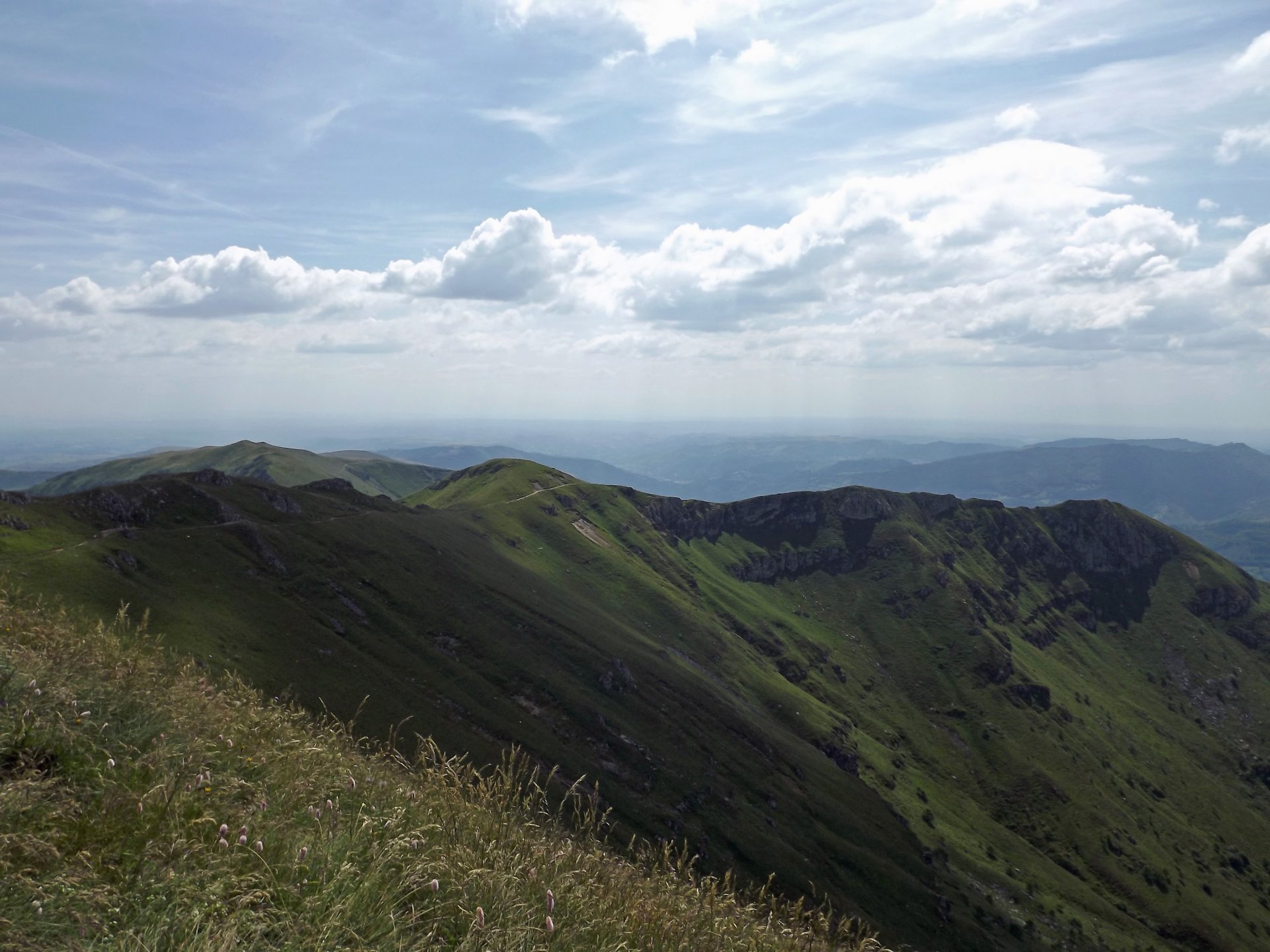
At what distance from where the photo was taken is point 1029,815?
181 m

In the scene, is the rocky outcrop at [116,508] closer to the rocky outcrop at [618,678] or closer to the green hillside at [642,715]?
the green hillside at [642,715]

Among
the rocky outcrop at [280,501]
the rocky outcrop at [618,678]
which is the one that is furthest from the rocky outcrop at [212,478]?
the rocky outcrop at [618,678]

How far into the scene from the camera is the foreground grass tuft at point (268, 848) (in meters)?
6.25

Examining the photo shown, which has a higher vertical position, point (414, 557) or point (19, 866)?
point (19, 866)

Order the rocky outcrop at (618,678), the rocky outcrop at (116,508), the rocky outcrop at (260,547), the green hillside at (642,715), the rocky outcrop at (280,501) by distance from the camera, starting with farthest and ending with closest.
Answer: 1. the rocky outcrop at (280,501)
2. the rocky outcrop at (618,678)
3. the rocky outcrop at (260,547)
4. the rocky outcrop at (116,508)
5. the green hillside at (642,715)

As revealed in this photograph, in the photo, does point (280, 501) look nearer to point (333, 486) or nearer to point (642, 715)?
point (333, 486)

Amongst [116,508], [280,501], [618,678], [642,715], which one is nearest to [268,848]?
[642,715]

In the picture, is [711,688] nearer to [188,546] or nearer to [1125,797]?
[188,546]

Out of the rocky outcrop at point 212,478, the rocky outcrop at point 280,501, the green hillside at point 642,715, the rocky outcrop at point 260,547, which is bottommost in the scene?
the green hillside at point 642,715

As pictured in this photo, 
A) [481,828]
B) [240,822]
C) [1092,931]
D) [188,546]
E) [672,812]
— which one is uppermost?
[240,822]


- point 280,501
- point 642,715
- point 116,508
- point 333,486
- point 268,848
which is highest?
point 268,848

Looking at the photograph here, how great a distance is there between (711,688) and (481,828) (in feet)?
519

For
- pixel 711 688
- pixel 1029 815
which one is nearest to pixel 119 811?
pixel 711 688

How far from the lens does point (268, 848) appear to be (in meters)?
7.38
